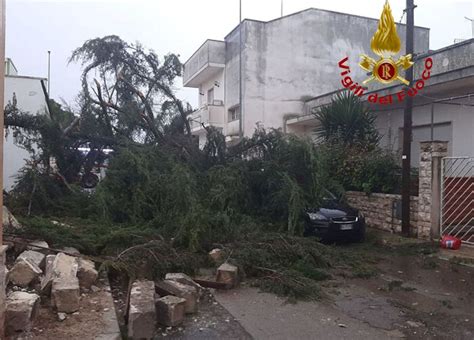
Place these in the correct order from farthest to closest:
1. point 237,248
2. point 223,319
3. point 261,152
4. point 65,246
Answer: point 261,152 → point 237,248 → point 65,246 → point 223,319

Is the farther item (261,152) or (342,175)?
(342,175)

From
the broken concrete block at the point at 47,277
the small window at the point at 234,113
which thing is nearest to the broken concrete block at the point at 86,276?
the broken concrete block at the point at 47,277

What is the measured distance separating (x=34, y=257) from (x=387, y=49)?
1011 cm

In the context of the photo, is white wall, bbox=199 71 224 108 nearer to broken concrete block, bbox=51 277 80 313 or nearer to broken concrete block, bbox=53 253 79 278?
broken concrete block, bbox=53 253 79 278

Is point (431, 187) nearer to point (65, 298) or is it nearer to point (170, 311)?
point (170, 311)

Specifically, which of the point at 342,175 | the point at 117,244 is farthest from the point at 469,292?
the point at 342,175

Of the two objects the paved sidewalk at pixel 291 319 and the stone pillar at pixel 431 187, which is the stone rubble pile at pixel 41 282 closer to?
the paved sidewalk at pixel 291 319

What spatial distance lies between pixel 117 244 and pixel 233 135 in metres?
15.7

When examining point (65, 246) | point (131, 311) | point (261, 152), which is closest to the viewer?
point (131, 311)

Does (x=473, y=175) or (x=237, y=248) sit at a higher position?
(x=473, y=175)

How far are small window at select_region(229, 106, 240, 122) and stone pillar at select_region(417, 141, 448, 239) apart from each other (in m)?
Answer: 13.1

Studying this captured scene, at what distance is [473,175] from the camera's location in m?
12.5

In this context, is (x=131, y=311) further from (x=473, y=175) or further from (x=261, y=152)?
(x=473, y=175)

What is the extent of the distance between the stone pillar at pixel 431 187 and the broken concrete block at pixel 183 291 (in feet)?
23.2
